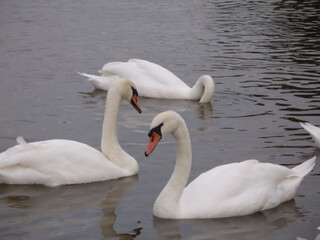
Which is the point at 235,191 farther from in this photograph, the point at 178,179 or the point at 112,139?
the point at 112,139

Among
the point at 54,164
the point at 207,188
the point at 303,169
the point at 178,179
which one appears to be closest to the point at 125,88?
the point at 54,164

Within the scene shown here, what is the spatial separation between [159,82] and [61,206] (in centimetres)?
589

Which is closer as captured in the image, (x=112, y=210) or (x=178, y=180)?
(x=178, y=180)

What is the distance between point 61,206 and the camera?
7.70 metres

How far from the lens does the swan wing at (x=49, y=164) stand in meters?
8.18

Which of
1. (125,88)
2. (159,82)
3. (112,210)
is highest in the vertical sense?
(125,88)

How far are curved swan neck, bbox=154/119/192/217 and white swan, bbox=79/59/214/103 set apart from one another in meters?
5.45

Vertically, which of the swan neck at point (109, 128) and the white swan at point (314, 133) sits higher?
the swan neck at point (109, 128)

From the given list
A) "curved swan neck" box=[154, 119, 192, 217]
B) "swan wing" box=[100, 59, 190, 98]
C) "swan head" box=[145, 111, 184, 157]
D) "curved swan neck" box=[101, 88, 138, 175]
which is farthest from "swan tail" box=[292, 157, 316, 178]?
"swan wing" box=[100, 59, 190, 98]

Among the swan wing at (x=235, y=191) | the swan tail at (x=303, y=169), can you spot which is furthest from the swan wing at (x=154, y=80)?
the swan wing at (x=235, y=191)

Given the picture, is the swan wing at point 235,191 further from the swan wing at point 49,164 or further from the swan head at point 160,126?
the swan wing at point 49,164

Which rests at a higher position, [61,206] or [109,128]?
[109,128]

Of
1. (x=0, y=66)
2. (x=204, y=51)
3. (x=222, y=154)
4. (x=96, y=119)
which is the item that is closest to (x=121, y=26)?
(x=204, y=51)

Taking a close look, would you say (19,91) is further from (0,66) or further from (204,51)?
(204,51)
